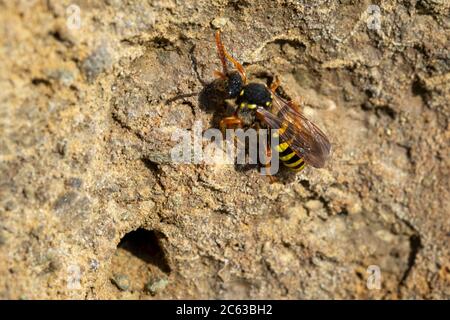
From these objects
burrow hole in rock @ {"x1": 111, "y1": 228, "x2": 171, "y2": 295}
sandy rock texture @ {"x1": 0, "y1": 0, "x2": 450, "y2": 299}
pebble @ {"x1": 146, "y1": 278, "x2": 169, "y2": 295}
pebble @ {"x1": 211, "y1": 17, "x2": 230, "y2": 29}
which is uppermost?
pebble @ {"x1": 211, "y1": 17, "x2": 230, "y2": 29}

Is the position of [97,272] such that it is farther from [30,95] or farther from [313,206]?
[313,206]

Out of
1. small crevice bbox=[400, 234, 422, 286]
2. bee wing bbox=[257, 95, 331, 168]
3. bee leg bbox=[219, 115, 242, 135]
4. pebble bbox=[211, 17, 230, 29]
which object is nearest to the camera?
pebble bbox=[211, 17, 230, 29]

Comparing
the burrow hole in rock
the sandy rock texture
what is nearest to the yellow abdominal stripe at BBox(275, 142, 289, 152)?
the sandy rock texture

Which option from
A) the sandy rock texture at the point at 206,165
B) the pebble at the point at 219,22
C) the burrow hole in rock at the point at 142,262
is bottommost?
the burrow hole in rock at the point at 142,262

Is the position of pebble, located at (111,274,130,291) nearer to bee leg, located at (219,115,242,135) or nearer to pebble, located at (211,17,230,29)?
bee leg, located at (219,115,242,135)

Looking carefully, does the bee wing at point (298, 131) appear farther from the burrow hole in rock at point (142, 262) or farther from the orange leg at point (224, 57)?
the burrow hole in rock at point (142, 262)

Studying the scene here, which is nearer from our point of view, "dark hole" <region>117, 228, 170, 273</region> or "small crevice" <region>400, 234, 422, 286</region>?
"dark hole" <region>117, 228, 170, 273</region>

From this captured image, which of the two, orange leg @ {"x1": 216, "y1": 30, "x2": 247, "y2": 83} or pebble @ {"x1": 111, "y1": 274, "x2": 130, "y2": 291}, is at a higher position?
orange leg @ {"x1": 216, "y1": 30, "x2": 247, "y2": 83}

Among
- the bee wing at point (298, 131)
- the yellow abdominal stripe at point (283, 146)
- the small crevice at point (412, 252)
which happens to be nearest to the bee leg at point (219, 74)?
the bee wing at point (298, 131)

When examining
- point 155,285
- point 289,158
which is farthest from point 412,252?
point 155,285
